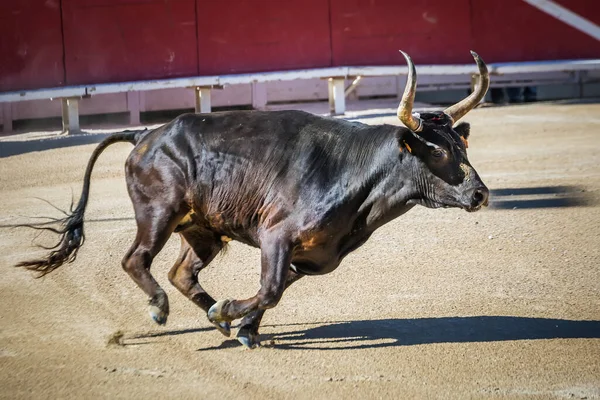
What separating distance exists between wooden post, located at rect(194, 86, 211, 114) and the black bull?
7414 millimetres

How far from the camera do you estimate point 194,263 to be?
5.09m

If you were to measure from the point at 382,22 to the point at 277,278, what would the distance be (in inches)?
360

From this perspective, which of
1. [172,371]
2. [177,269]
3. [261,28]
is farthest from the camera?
[261,28]

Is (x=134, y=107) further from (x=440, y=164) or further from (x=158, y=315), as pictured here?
(x=440, y=164)

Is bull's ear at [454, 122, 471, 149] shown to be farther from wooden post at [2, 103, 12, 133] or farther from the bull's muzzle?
wooden post at [2, 103, 12, 133]

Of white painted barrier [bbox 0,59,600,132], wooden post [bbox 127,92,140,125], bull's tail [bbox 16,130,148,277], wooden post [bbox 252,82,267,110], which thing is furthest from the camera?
wooden post [bbox 252,82,267,110]

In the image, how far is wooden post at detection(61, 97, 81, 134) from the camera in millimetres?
11859

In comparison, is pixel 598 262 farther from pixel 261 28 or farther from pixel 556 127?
pixel 261 28

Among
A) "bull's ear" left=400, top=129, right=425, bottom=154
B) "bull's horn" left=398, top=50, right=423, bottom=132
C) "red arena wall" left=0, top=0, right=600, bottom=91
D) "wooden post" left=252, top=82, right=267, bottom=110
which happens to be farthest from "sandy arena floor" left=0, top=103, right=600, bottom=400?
"wooden post" left=252, top=82, right=267, bottom=110

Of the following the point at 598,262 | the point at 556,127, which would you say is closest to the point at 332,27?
the point at 556,127

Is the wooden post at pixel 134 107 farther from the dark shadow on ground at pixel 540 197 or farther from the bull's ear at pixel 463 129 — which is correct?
the bull's ear at pixel 463 129


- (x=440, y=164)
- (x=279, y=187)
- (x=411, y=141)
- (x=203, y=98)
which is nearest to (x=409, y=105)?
(x=411, y=141)

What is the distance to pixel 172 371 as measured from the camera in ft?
14.1

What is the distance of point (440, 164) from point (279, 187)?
31.1 inches
